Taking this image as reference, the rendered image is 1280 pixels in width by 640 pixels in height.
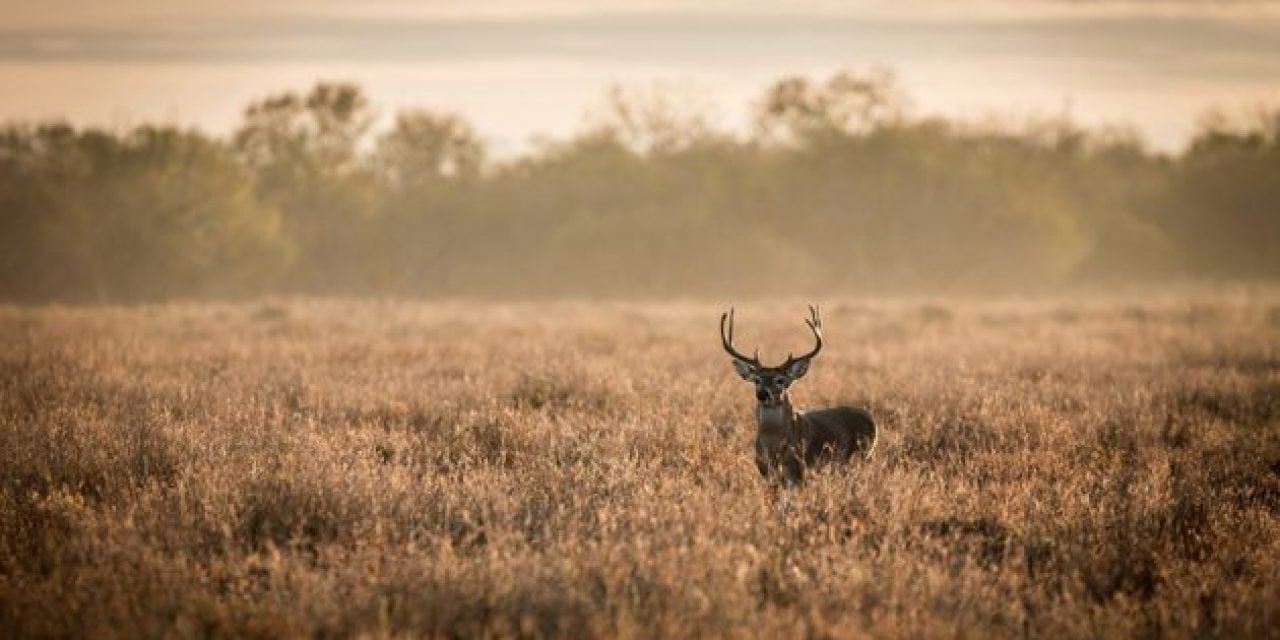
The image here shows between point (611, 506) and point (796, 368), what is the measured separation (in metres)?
1.93

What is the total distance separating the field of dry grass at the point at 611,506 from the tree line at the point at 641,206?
3192 centimetres

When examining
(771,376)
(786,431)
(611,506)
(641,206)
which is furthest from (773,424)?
(641,206)

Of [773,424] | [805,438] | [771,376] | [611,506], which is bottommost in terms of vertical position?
[611,506]

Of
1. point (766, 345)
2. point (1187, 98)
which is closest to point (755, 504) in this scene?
point (766, 345)

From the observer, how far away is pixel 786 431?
794cm

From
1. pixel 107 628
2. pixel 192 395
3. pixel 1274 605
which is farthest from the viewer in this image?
pixel 192 395

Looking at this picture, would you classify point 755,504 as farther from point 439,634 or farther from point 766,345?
point 766,345

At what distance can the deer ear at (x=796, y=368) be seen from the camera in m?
7.88

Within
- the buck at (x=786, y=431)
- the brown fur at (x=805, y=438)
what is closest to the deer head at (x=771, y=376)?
the buck at (x=786, y=431)

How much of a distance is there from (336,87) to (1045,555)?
4965 centimetres

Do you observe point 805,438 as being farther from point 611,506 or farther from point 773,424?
point 611,506

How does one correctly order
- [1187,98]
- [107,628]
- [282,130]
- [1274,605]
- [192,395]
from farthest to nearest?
[1187,98]
[282,130]
[192,395]
[1274,605]
[107,628]

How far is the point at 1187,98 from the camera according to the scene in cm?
6262

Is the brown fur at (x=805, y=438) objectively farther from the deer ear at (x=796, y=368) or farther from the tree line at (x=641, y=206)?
the tree line at (x=641, y=206)
